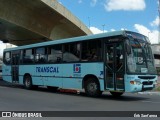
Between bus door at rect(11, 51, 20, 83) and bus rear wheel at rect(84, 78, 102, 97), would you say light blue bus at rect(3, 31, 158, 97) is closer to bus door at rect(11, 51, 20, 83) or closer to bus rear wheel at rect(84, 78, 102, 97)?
bus rear wheel at rect(84, 78, 102, 97)

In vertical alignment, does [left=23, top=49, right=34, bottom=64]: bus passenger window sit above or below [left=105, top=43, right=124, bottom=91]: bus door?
above

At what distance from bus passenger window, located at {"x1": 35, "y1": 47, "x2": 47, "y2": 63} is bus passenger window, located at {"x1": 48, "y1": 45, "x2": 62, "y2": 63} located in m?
0.58

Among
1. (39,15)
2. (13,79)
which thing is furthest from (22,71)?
(39,15)

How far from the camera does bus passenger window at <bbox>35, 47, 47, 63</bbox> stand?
20359mm

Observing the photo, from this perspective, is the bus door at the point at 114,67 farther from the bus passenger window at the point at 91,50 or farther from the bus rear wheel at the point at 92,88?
the bus rear wheel at the point at 92,88

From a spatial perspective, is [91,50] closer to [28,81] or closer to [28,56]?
[28,56]

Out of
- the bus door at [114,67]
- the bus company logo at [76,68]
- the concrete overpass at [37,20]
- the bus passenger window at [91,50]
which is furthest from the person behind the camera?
the concrete overpass at [37,20]

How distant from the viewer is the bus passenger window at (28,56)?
21984 millimetres

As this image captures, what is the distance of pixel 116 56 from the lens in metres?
15.4

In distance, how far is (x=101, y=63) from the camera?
15969 mm

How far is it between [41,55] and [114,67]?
6.70 meters

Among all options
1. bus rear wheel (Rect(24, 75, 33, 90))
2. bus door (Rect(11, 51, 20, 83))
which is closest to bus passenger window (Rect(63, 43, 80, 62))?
bus rear wheel (Rect(24, 75, 33, 90))

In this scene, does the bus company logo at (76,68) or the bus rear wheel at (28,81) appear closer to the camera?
the bus company logo at (76,68)

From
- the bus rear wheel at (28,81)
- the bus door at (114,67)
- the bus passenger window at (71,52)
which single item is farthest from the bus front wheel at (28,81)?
the bus door at (114,67)
